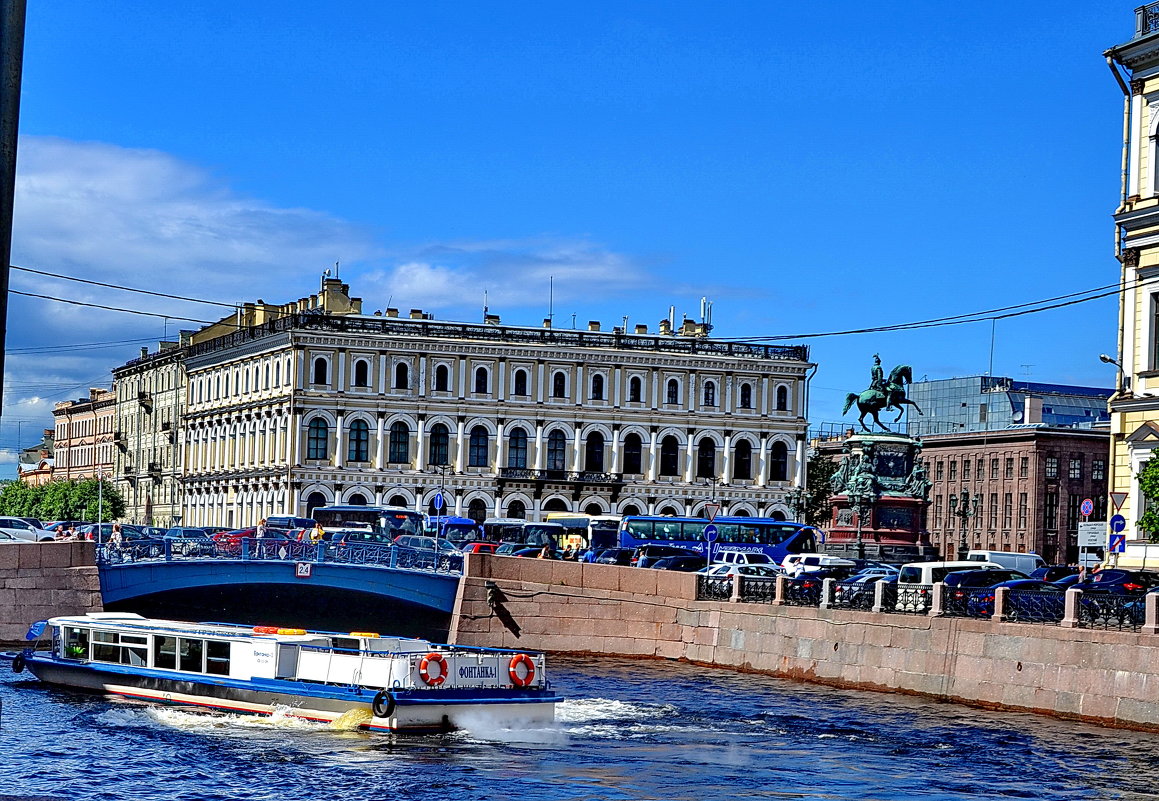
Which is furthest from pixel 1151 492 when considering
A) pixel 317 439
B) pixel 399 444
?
pixel 317 439

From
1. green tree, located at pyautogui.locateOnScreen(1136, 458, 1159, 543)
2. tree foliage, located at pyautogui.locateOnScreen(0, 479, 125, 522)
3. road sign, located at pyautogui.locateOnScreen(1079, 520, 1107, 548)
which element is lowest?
tree foliage, located at pyautogui.locateOnScreen(0, 479, 125, 522)

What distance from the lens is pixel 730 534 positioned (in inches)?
2699

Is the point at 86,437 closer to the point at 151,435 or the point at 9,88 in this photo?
the point at 151,435

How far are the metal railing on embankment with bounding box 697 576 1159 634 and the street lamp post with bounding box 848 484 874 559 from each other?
38.9 ft

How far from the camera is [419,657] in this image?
28281 millimetres

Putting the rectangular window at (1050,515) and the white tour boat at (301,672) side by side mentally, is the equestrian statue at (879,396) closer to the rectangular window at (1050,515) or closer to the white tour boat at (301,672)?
the white tour boat at (301,672)

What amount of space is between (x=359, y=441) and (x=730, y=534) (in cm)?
3250

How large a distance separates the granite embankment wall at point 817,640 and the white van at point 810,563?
495cm

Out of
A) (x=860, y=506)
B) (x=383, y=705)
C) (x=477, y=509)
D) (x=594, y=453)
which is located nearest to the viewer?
(x=383, y=705)

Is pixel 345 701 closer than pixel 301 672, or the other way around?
pixel 345 701

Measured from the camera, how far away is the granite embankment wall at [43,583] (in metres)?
42.2

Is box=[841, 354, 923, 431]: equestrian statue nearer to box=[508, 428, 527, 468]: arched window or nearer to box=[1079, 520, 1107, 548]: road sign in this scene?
box=[1079, 520, 1107, 548]: road sign

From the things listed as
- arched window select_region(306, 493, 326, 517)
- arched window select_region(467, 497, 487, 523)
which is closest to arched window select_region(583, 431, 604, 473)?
arched window select_region(467, 497, 487, 523)

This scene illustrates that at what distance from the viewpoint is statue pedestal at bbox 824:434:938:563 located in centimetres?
5291
